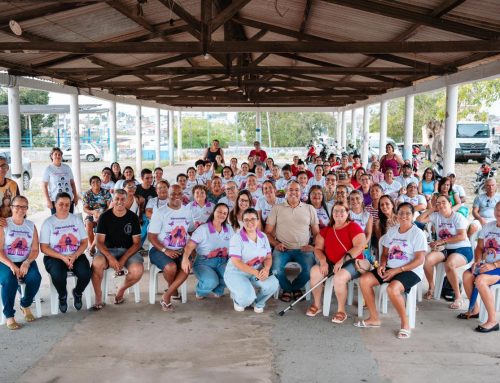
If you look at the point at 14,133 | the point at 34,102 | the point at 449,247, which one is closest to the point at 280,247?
the point at 449,247

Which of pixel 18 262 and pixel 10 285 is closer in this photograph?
pixel 10 285

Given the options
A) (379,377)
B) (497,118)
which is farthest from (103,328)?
(497,118)

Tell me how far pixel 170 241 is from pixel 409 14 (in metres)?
3.55

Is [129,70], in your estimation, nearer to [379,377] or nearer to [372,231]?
[372,231]

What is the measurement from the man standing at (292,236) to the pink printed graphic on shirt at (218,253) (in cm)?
48

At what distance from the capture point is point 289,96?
45.2ft

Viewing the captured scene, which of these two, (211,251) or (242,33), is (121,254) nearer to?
(211,251)

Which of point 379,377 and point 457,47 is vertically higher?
point 457,47

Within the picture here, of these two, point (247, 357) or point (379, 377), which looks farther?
point (247, 357)

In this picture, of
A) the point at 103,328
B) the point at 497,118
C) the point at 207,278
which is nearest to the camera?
the point at 103,328

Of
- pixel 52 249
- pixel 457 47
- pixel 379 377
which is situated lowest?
pixel 379 377

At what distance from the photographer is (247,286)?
448 centimetres

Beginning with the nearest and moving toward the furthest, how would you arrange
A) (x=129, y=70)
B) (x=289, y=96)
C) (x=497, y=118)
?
(x=129, y=70)
(x=289, y=96)
(x=497, y=118)

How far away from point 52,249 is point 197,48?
118 inches
